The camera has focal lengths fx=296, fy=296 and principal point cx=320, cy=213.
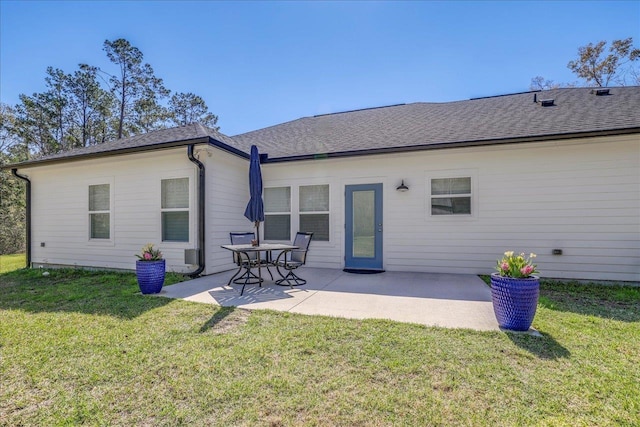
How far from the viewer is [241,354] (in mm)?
2766

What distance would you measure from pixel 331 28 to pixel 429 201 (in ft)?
20.1

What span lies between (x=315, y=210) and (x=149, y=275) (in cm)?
406

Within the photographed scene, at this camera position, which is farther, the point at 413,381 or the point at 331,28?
the point at 331,28

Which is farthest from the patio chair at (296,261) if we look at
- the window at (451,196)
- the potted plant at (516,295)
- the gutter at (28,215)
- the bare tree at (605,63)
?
the bare tree at (605,63)

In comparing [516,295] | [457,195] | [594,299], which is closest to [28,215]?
[457,195]

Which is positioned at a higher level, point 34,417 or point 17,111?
point 17,111

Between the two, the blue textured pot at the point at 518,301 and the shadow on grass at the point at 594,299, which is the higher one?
the blue textured pot at the point at 518,301

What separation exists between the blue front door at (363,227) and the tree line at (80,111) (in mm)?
17509

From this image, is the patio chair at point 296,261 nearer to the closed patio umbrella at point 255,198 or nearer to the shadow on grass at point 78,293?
the closed patio umbrella at point 255,198

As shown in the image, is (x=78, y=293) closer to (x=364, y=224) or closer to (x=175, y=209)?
(x=175, y=209)

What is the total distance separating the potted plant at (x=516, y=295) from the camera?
318cm

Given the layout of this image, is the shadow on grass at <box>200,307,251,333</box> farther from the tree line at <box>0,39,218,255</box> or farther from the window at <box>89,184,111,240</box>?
the tree line at <box>0,39,218,255</box>

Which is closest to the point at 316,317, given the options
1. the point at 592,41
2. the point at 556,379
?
the point at 556,379

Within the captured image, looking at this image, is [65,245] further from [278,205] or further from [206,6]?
[206,6]
